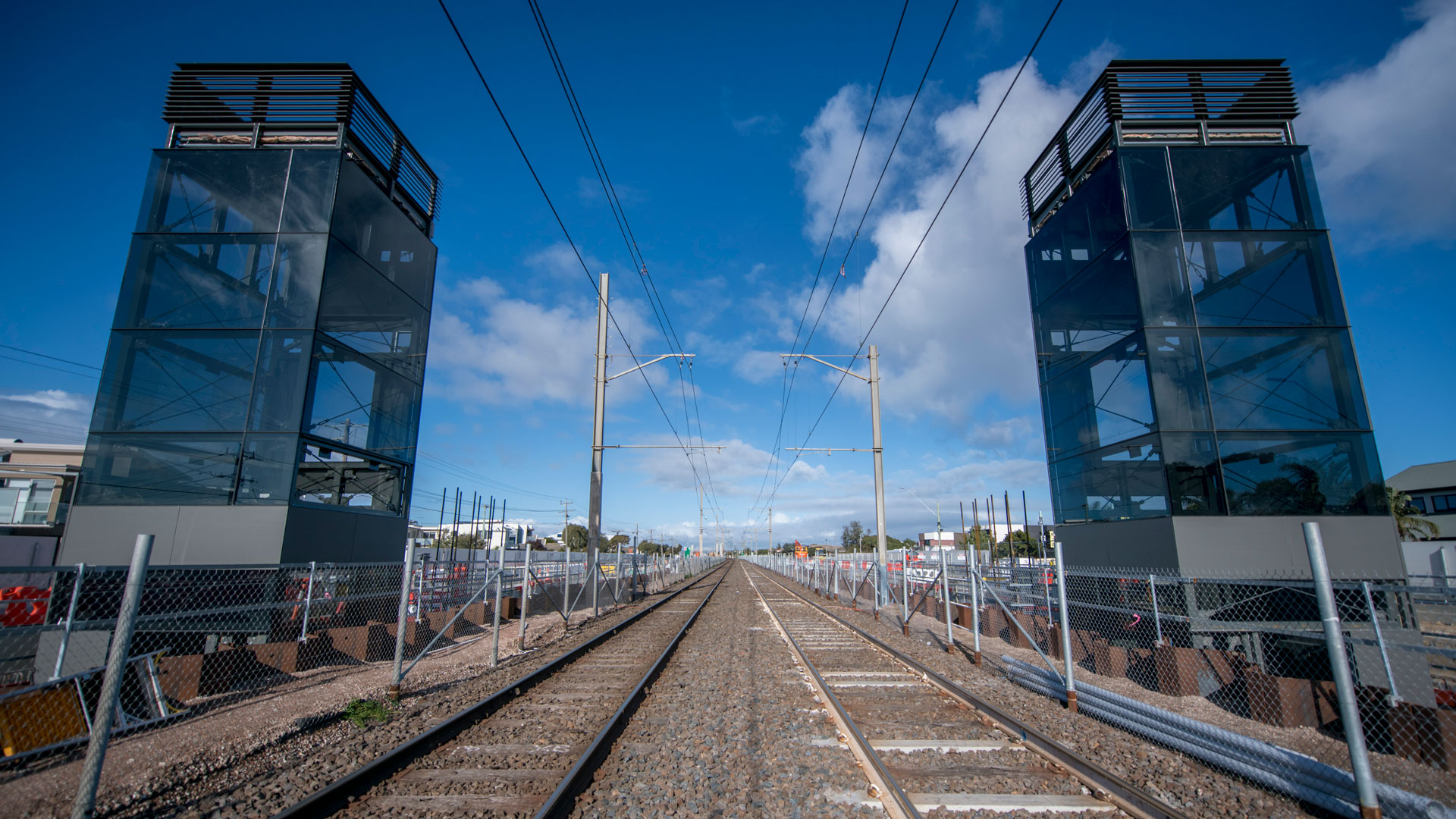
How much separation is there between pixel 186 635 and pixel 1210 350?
19.4 m

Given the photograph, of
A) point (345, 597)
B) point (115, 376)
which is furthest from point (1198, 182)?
point (115, 376)

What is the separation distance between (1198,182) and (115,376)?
2234 cm

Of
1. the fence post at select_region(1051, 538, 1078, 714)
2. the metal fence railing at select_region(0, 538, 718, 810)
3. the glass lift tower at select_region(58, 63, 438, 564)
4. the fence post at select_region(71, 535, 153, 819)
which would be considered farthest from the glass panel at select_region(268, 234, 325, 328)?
the fence post at select_region(1051, 538, 1078, 714)

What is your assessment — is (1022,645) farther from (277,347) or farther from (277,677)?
(277,347)

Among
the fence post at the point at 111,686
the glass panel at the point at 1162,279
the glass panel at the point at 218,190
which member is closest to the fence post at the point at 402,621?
the fence post at the point at 111,686

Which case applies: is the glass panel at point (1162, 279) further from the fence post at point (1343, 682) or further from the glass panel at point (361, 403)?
the glass panel at point (361, 403)

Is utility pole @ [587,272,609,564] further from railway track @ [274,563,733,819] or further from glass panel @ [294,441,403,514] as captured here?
railway track @ [274,563,733,819]

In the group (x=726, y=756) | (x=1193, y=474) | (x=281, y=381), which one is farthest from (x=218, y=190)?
(x=1193, y=474)

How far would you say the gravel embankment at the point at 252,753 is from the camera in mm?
4691

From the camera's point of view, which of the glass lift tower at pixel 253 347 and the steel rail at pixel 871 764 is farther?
the glass lift tower at pixel 253 347

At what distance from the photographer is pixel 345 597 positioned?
1083 centimetres

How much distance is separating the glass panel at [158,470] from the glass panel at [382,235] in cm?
533

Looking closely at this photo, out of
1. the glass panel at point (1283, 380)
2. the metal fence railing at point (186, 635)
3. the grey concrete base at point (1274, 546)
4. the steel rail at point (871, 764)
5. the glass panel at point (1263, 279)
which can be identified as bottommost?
the steel rail at point (871, 764)

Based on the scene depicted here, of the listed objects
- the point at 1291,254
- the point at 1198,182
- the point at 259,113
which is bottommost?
the point at 1291,254
